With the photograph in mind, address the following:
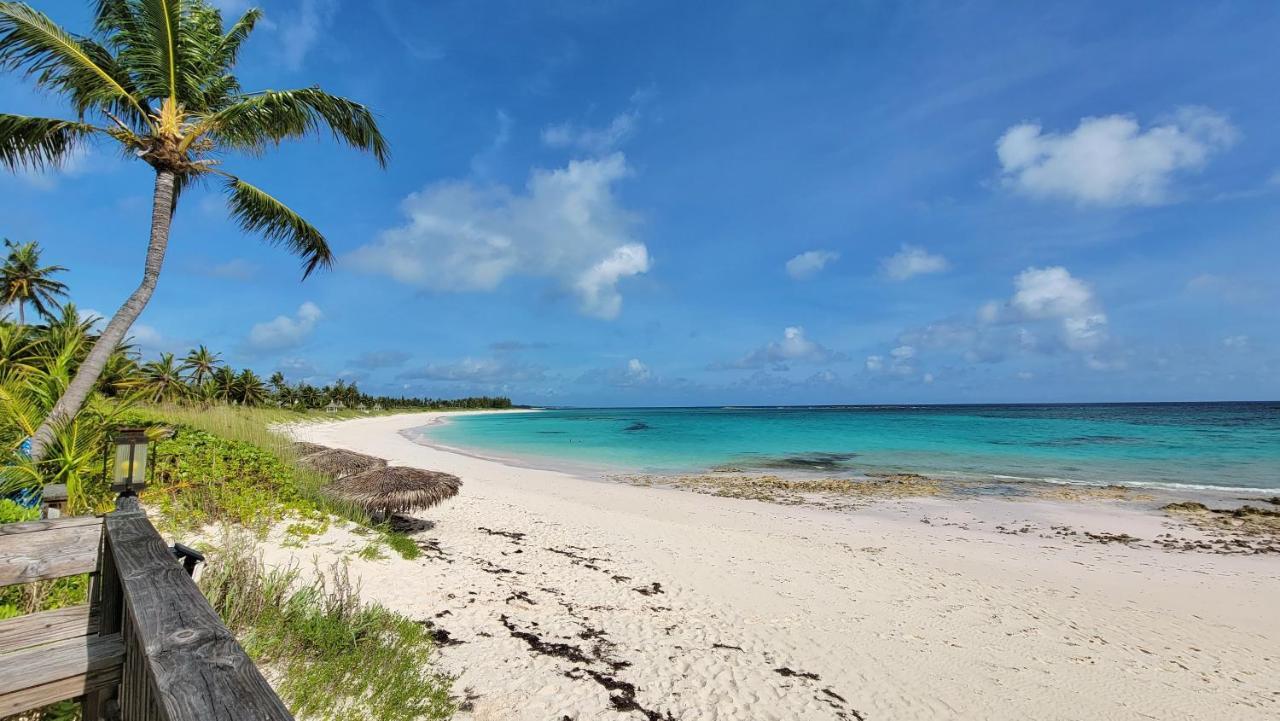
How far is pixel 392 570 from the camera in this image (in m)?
6.50

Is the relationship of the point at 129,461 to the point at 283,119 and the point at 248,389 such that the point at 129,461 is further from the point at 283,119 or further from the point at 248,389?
the point at 248,389

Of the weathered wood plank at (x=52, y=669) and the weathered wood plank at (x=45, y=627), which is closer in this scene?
the weathered wood plank at (x=52, y=669)

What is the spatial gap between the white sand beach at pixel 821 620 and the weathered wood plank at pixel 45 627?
100 inches

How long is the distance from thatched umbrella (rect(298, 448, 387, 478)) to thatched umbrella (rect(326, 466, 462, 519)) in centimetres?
116

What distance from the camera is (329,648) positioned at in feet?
13.7

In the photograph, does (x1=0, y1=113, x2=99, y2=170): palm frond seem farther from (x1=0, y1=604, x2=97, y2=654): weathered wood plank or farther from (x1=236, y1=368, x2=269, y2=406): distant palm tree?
(x1=236, y1=368, x2=269, y2=406): distant palm tree

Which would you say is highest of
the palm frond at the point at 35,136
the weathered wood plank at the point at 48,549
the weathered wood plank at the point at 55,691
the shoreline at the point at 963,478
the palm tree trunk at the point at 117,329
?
the palm frond at the point at 35,136

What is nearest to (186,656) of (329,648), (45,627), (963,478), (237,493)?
(45,627)

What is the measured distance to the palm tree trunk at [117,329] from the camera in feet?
20.5

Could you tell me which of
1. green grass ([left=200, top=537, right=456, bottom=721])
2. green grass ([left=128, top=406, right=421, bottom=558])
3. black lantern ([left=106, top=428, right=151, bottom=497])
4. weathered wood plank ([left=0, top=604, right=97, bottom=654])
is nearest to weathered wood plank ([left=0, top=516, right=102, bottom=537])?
weathered wood plank ([left=0, top=604, right=97, bottom=654])

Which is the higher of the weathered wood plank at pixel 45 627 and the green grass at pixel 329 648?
the weathered wood plank at pixel 45 627

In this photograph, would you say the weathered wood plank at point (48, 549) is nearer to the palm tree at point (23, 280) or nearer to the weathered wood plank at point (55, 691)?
the weathered wood plank at point (55, 691)

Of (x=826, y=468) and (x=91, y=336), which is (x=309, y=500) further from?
(x=826, y=468)

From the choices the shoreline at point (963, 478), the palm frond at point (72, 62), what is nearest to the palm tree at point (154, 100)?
the palm frond at point (72, 62)
